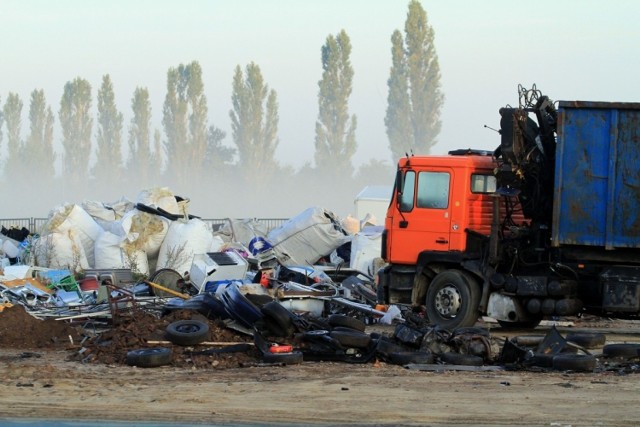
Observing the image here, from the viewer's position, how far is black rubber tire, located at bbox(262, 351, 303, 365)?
12586 mm

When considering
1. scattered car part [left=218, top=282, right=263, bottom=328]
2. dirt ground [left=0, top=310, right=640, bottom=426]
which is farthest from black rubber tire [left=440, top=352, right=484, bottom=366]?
scattered car part [left=218, top=282, right=263, bottom=328]

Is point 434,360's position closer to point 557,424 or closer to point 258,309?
point 258,309

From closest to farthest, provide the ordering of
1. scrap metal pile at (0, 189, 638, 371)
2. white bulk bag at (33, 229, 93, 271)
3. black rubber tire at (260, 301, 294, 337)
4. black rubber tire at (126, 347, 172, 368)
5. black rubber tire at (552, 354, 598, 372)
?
1. black rubber tire at (552, 354, 598, 372)
2. black rubber tire at (126, 347, 172, 368)
3. scrap metal pile at (0, 189, 638, 371)
4. black rubber tire at (260, 301, 294, 337)
5. white bulk bag at (33, 229, 93, 271)

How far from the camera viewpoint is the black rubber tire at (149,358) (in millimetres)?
12336

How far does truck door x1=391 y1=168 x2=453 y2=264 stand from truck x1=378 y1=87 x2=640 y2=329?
0.02 m

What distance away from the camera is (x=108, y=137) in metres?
91.4

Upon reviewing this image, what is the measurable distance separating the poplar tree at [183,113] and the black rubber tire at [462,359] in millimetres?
75292

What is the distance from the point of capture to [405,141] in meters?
76.9

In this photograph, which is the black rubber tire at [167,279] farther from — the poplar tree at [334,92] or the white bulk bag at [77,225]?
the poplar tree at [334,92]

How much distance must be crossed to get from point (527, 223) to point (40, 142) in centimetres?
8133

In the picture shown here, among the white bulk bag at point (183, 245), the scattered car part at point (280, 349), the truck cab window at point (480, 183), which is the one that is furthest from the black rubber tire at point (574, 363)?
the white bulk bag at point (183, 245)

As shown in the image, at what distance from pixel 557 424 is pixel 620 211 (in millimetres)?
7597

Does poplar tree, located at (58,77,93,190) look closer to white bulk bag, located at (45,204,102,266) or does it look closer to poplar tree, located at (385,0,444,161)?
poplar tree, located at (385,0,444,161)

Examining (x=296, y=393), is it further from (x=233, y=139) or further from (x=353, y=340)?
(x=233, y=139)
